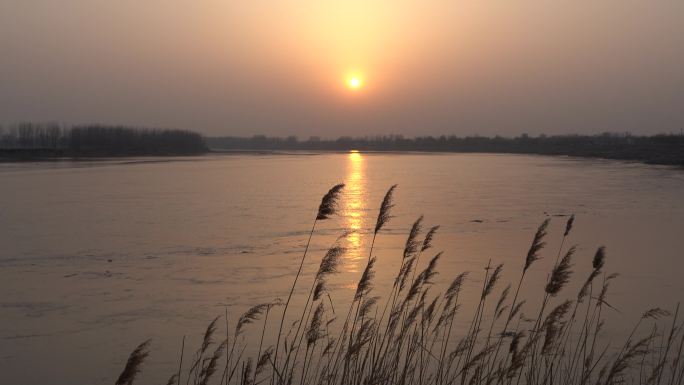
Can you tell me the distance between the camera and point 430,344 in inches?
222

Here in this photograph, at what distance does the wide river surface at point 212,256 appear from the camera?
6078 millimetres

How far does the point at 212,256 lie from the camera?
1032 centimetres

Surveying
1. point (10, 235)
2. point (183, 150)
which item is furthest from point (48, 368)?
point (183, 150)

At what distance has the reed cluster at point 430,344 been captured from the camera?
3.15 m

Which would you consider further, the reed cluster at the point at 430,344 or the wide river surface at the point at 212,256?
the wide river surface at the point at 212,256

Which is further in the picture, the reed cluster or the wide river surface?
the wide river surface

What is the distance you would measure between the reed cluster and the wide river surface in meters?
0.50

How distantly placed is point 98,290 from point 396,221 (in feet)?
26.3

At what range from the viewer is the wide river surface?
6.08 metres

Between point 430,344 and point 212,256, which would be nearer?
point 430,344

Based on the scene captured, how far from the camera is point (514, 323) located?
21.2ft

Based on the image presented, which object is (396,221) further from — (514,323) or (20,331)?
(20,331)

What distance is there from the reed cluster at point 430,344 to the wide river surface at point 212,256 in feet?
1.63

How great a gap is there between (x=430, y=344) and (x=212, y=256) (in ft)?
18.2
